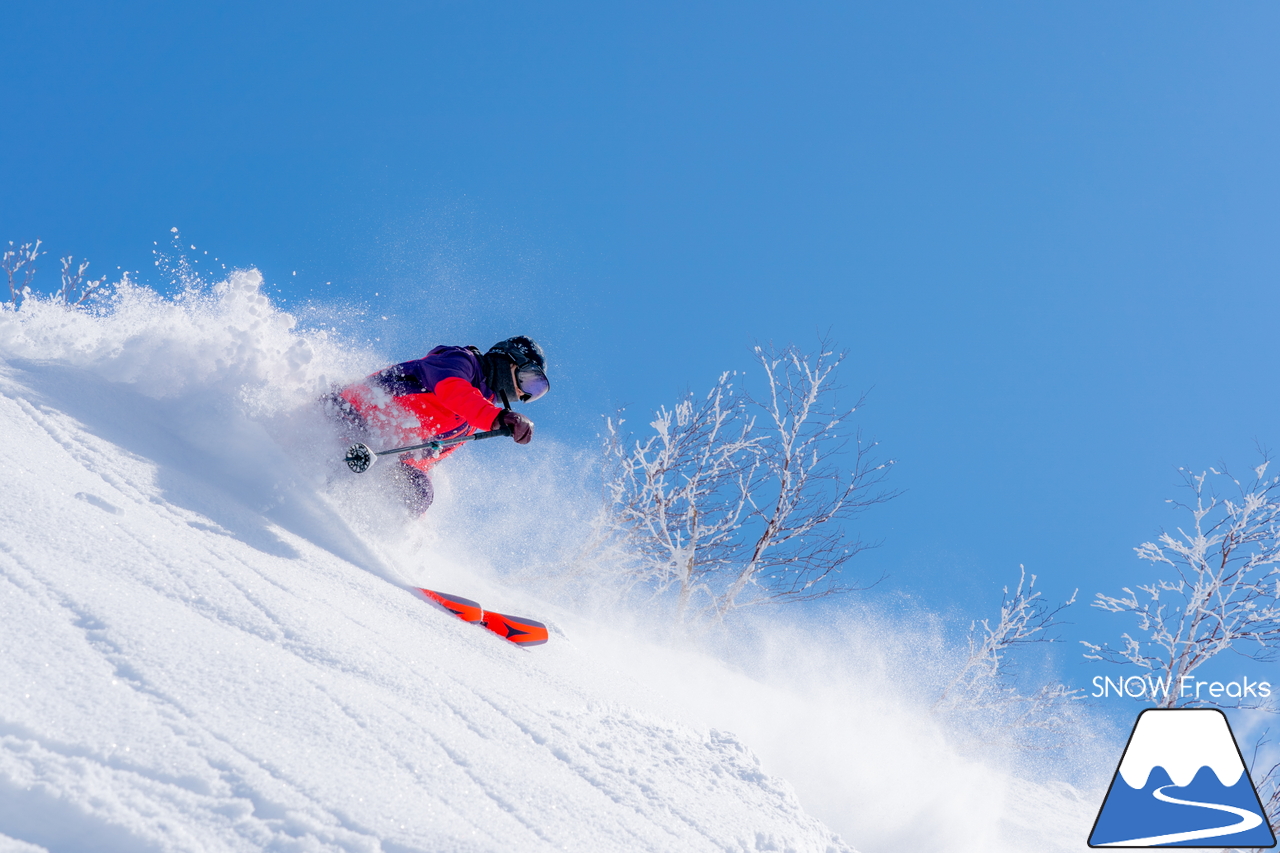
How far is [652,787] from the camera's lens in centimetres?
255

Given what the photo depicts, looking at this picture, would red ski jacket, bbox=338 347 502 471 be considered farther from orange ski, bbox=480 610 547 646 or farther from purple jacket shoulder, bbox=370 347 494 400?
orange ski, bbox=480 610 547 646

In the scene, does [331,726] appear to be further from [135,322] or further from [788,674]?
[788,674]

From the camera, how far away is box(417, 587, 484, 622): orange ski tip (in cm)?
374

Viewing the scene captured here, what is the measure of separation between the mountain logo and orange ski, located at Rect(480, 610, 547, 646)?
11.8 feet

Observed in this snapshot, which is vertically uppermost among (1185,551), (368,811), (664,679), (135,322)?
(1185,551)

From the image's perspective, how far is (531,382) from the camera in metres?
5.27

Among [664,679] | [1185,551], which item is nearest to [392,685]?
[664,679]

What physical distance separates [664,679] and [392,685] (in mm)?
2453

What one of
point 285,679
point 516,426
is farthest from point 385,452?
point 285,679

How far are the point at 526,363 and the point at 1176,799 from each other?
5362mm

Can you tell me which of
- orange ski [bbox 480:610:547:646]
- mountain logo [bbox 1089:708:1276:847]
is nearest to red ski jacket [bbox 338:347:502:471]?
A: orange ski [bbox 480:610:547:646]

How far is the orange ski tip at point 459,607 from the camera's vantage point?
374 centimetres

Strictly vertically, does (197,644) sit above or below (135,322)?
below

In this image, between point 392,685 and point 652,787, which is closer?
point 392,685
